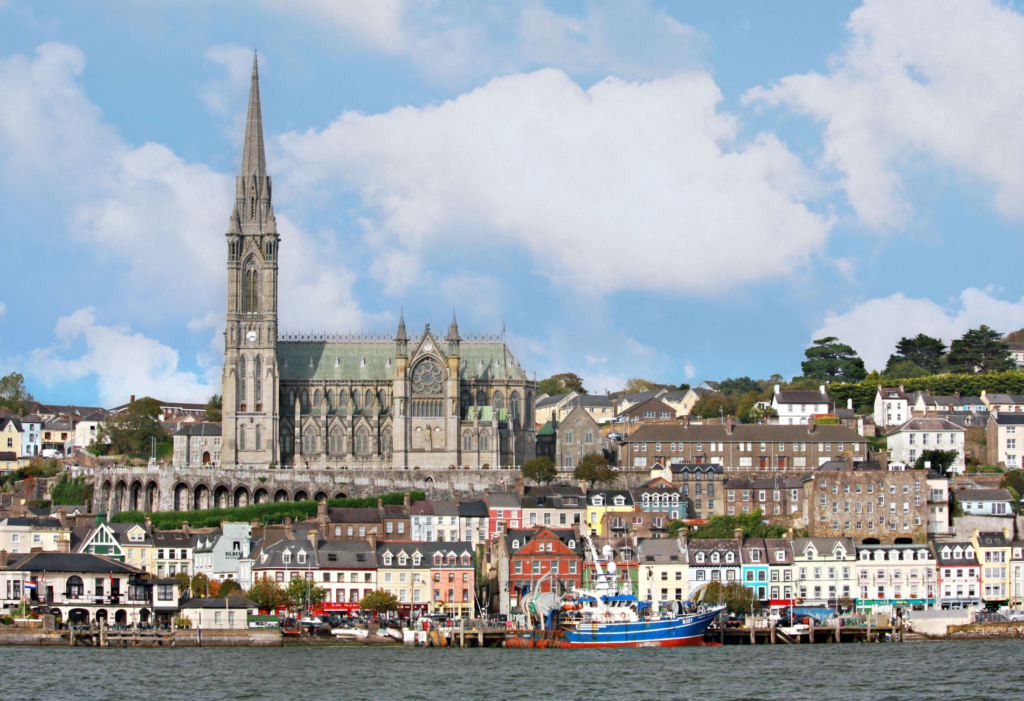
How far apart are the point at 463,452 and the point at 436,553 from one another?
42329 millimetres

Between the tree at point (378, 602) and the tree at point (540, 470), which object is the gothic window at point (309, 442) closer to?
the tree at point (540, 470)

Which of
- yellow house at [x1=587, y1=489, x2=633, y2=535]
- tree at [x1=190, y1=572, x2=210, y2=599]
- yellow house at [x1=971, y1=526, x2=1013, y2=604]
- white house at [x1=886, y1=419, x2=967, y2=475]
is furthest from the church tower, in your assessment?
yellow house at [x1=971, y1=526, x2=1013, y2=604]

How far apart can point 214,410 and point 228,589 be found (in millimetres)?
81115

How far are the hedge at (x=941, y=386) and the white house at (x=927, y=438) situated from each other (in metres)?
23.0

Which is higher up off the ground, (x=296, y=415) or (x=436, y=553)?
(x=296, y=415)

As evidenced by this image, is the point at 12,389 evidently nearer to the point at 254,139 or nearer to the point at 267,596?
the point at 254,139

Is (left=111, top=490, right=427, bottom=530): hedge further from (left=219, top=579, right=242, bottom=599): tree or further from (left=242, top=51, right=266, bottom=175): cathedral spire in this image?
(left=242, top=51, right=266, bottom=175): cathedral spire

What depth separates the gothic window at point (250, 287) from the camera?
145500 mm

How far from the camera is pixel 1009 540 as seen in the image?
105938mm

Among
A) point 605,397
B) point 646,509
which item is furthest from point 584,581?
point 605,397

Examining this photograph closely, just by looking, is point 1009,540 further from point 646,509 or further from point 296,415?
point 296,415

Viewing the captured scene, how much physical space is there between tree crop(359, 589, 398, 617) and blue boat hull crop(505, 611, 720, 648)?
10575mm

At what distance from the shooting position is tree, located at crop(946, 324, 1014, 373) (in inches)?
6944

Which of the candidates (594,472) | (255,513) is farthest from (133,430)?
(594,472)
